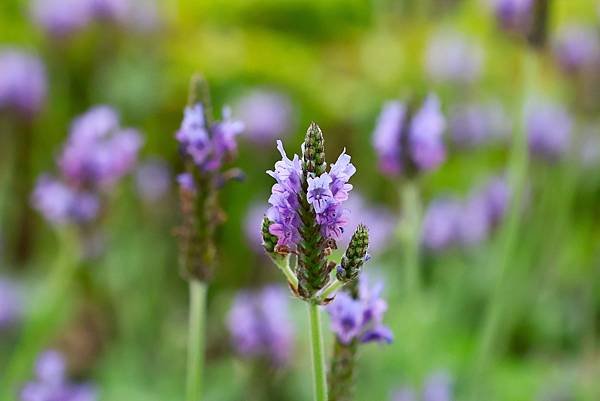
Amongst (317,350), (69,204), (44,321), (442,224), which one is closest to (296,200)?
(317,350)

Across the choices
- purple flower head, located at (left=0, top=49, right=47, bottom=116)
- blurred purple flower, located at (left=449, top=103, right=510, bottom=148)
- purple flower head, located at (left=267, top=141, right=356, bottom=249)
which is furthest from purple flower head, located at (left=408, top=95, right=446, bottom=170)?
purple flower head, located at (left=0, top=49, right=47, bottom=116)

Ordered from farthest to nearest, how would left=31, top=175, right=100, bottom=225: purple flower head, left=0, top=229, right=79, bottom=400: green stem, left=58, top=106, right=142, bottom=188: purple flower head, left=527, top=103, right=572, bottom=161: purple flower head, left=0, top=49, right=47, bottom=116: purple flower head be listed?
left=0, top=49, right=47, bottom=116: purple flower head
left=527, top=103, right=572, bottom=161: purple flower head
left=0, top=229, right=79, bottom=400: green stem
left=31, top=175, right=100, bottom=225: purple flower head
left=58, top=106, right=142, bottom=188: purple flower head

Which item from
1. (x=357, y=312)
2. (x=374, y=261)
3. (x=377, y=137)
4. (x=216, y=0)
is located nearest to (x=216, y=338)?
(x=374, y=261)

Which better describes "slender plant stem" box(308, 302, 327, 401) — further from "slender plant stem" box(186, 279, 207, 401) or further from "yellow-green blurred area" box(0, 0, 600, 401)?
"yellow-green blurred area" box(0, 0, 600, 401)

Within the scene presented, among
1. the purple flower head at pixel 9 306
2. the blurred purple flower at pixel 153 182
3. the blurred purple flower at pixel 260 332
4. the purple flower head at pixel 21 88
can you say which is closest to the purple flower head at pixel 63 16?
the purple flower head at pixel 21 88

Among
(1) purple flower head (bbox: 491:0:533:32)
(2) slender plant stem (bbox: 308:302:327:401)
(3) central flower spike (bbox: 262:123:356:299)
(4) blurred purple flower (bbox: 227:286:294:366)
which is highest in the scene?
(1) purple flower head (bbox: 491:0:533:32)

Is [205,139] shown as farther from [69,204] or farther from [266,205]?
[266,205]
